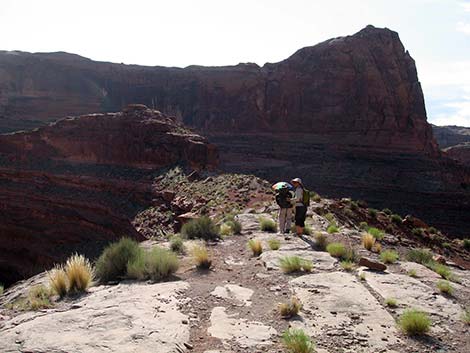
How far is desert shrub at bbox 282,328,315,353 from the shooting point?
4.98 meters

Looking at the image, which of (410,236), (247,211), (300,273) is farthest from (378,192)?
(300,273)

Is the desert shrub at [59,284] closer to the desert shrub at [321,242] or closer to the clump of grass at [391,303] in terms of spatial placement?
the clump of grass at [391,303]

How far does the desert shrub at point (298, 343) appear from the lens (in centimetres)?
498

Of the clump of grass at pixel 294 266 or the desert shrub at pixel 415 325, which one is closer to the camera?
the desert shrub at pixel 415 325

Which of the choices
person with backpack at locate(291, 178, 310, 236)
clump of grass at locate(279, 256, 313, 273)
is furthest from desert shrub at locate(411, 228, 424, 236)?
clump of grass at locate(279, 256, 313, 273)

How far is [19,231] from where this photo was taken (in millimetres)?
27516

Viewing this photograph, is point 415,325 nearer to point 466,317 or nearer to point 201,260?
point 466,317

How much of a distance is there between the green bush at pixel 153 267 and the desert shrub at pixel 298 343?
3.29 metres

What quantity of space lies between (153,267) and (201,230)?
4568 mm

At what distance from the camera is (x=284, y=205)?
40.1ft

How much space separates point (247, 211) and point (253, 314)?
10.3 meters

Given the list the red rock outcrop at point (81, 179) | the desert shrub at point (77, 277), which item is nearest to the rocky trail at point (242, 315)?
the desert shrub at point (77, 277)

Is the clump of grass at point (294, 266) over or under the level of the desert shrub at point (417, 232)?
over

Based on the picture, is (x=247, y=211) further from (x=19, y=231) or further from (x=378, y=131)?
(x=378, y=131)
